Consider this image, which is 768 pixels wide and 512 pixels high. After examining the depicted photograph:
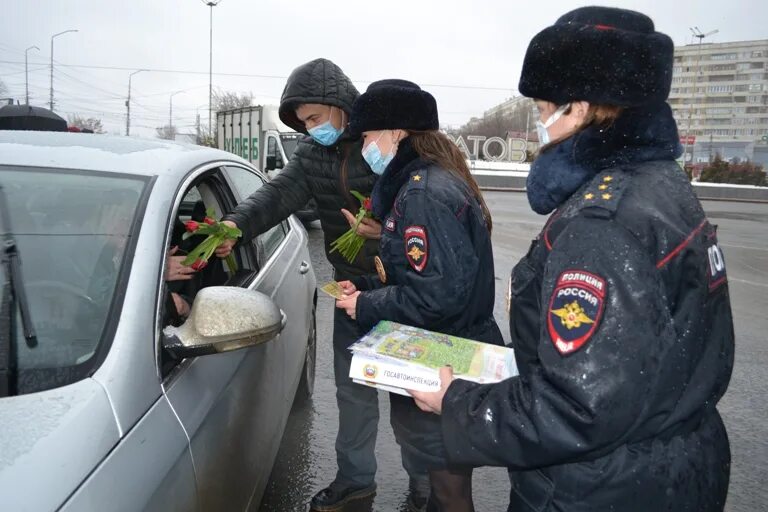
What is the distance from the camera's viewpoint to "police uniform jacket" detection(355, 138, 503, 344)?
204 cm

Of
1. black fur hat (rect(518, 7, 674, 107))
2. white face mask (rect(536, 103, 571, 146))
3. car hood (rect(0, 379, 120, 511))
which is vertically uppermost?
black fur hat (rect(518, 7, 674, 107))

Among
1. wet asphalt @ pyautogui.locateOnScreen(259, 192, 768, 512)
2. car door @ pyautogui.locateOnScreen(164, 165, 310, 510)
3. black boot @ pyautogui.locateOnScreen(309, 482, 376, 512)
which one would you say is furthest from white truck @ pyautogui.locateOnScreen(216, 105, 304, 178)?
black boot @ pyautogui.locateOnScreen(309, 482, 376, 512)

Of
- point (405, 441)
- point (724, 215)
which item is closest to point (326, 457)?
point (405, 441)

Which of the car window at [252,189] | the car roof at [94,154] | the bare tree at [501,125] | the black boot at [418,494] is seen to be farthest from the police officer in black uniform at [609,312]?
the bare tree at [501,125]

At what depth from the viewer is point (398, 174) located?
2.31 m

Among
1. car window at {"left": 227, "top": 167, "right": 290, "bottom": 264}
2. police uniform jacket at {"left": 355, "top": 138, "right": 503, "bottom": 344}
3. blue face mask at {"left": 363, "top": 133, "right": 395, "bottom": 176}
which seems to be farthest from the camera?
car window at {"left": 227, "top": 167, "right": 290, "bottom": 264}

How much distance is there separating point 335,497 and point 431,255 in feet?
4.91

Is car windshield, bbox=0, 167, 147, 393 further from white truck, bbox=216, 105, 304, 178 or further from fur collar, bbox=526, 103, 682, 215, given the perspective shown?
white truck, bbox=216, 105, 304, 178

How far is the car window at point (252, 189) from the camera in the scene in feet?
11.0

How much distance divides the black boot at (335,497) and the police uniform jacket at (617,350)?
5.54 ft

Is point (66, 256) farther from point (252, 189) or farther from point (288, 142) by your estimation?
point (288, 142)

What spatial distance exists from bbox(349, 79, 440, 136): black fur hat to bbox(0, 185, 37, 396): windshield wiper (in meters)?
1.23

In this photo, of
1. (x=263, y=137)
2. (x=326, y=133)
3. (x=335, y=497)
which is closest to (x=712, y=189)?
(x=263, y=137)

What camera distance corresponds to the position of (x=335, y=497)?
2965 millimetres
